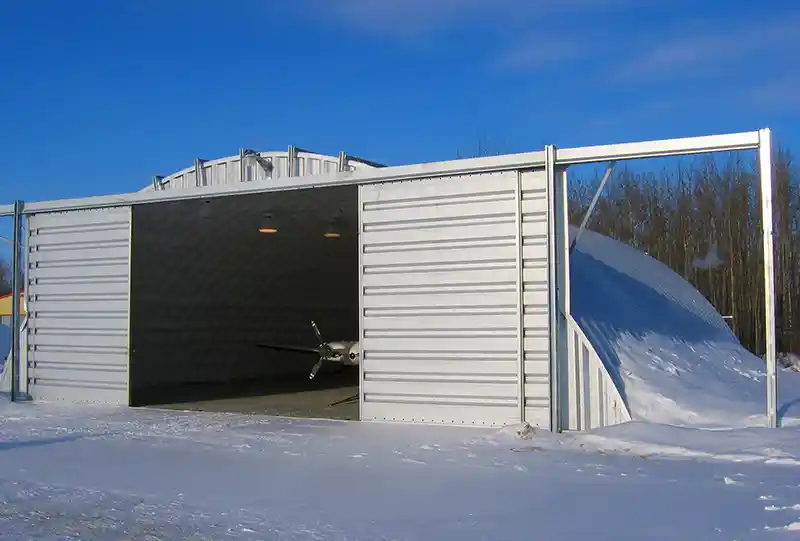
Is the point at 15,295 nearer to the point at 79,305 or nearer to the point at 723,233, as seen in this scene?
the point at 79,305

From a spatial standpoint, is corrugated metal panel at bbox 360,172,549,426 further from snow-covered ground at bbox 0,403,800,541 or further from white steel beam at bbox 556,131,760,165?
white steel beam at bbox 556,131,760,165

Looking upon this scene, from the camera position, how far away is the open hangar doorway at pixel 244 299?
627 inches

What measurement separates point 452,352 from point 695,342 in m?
10.2

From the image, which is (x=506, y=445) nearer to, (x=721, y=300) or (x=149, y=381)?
(x=149, y=381)

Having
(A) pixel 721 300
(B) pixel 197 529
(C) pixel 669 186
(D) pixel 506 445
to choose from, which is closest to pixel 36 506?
(B) pixel 197 529

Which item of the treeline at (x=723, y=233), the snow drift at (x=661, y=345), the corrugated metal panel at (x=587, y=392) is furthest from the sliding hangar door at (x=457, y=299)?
the treeline at (x=723, y=233)

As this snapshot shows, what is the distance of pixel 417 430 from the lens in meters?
11.7

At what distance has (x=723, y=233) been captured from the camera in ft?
130

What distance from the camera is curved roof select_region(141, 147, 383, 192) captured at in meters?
14.5

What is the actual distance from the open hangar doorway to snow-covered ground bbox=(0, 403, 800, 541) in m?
3.85

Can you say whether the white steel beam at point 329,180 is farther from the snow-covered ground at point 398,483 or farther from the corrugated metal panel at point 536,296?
the snow-covered ground at point 398,483

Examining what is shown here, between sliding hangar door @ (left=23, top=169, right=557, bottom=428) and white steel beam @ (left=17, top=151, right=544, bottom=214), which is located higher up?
white steel beam @ (left=17, top=151, right=544, bottom=214)

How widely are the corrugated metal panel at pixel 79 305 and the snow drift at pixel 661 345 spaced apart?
8.72 m

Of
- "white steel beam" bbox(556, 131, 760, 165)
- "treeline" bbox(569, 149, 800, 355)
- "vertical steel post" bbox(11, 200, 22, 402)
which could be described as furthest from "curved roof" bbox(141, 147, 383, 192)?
"treeline" bbox(569, 149, 800, 355)
